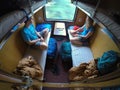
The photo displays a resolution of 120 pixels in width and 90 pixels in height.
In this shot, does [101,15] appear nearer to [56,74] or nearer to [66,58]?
[66,58]

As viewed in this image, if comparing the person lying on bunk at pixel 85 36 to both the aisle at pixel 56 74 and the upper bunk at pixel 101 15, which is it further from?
the aisle at pixel 56 74

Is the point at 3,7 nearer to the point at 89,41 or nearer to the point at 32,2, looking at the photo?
the point at 32,2

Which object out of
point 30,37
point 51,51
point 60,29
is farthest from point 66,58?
point 60,29

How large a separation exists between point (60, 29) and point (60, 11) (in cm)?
65

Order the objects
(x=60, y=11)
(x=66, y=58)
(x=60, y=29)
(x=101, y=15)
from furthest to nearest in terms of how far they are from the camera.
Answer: (x=60, y=11) → (x=60, y=29) → (x=66, y=58) → (x=101, y=15)

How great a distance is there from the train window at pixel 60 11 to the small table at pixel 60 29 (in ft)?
0.46

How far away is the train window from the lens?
4.35 m

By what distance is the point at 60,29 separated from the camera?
14.1 feet

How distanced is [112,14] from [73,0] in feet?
4.49

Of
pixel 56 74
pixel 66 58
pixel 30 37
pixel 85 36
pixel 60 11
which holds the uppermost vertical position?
pixel 60 11

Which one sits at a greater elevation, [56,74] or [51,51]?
[51,51]

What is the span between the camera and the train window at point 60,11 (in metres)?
4.35

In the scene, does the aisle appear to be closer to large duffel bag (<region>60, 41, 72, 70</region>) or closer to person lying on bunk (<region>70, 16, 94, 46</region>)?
large duffel bag (<region>60, 41, 72, 70</region>)

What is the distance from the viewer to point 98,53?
2.97m
